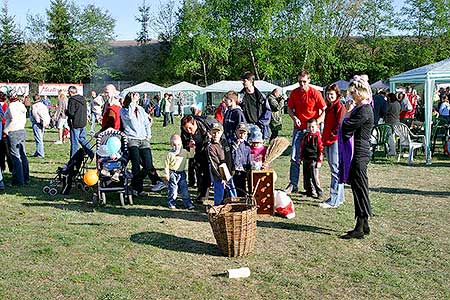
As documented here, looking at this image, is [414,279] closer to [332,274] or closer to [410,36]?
[332,274]

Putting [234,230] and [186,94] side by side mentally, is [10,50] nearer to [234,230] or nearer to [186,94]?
[186,94]

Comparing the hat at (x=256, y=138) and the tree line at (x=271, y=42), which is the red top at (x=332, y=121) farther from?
the tree line at (x=271, y=42)

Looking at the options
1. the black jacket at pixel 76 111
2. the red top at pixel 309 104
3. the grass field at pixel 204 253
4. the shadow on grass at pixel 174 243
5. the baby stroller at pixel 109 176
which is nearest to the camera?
the grass field at pixel 204 253

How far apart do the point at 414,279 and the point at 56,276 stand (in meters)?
3.31

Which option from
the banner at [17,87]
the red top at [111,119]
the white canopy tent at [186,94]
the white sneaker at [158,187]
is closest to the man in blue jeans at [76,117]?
the red top at [111,119]

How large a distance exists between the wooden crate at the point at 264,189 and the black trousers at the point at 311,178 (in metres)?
1.30

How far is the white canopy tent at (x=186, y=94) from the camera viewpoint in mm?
37838

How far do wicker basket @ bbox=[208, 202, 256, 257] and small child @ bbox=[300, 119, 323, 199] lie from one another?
2.79 m

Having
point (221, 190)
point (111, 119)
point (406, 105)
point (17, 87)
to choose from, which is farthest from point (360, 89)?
point (17, 87)

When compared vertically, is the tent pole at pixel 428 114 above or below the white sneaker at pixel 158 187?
above

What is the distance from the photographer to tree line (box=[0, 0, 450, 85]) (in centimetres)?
4853

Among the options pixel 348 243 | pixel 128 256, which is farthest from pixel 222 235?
pixel 348 243

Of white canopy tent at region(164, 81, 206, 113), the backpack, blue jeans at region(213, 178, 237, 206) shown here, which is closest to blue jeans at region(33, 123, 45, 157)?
blue jeans at region(213, 178, 237, 206)

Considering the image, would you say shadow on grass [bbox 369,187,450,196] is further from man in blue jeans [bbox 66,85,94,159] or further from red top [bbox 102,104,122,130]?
man in blue jeans [bbox 66,85,94,159]
